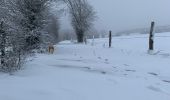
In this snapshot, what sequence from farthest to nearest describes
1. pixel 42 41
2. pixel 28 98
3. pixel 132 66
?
pixel 42 41 → pixel 132 66 → pixel 28 98

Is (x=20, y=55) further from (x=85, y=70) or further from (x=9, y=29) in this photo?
(x=85, y=70)

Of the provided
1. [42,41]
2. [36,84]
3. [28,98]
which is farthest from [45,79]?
[42,41]

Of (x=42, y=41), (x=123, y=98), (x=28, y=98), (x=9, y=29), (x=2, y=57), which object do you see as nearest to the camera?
(x=28, y=98)

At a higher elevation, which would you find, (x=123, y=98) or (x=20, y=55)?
(x=20, y=55)

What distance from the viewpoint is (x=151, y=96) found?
6113 millimetres

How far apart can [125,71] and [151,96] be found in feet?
9.97

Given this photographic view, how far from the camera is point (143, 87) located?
22.4ft

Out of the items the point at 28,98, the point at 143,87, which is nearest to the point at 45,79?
the point at 28,98

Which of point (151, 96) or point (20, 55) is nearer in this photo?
point (151, 96)

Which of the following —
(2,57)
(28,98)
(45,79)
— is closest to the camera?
(28,98)

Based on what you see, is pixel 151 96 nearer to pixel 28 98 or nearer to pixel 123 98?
pixel 123 98

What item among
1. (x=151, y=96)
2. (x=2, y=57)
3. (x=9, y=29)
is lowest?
(x=151, y=96)

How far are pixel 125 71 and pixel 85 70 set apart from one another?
1.26 metres

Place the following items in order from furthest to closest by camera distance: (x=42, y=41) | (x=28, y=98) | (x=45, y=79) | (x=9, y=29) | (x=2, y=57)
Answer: (x=42, y=41) → (x=9, y=29) → (x=2, y=57) → (x=45, y=79) → (x=28, y=98)
